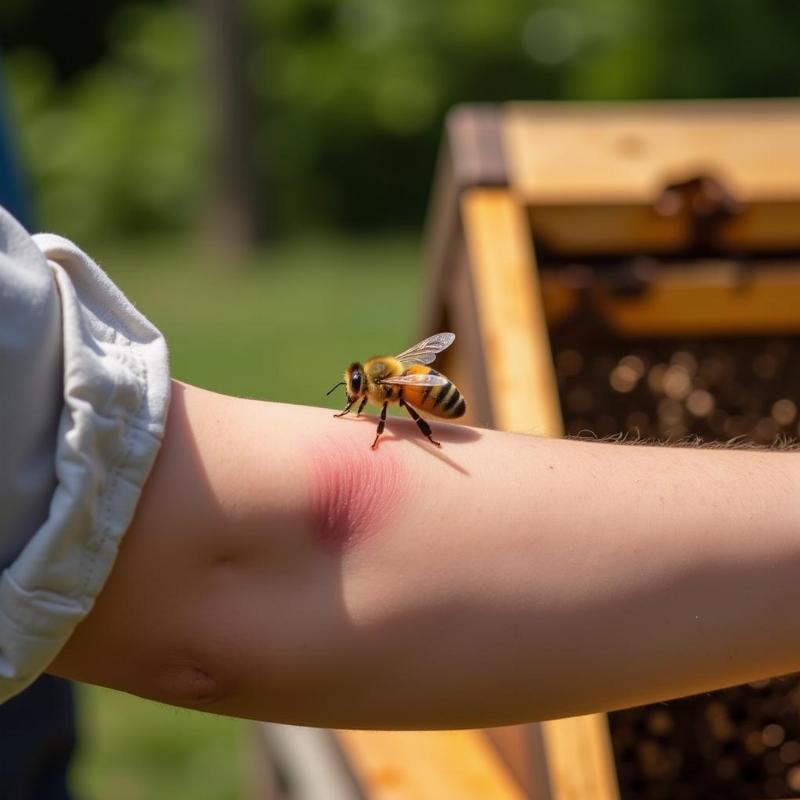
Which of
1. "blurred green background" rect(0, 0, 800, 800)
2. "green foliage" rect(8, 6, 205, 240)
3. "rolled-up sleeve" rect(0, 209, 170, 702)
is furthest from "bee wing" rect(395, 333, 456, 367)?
"green foliage" rect(8, 6, 205, 240)

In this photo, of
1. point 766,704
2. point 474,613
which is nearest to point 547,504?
point 474,613

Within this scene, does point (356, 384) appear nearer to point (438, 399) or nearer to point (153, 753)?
point (438, 399)

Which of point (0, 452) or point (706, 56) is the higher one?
point (0, 452)

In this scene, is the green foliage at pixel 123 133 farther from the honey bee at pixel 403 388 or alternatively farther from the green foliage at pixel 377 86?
the honey bee at pixel 403 388

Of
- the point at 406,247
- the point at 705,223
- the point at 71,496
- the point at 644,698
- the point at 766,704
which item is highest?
the point at 71,496

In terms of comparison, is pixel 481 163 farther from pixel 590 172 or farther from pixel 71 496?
pixel 71 496
